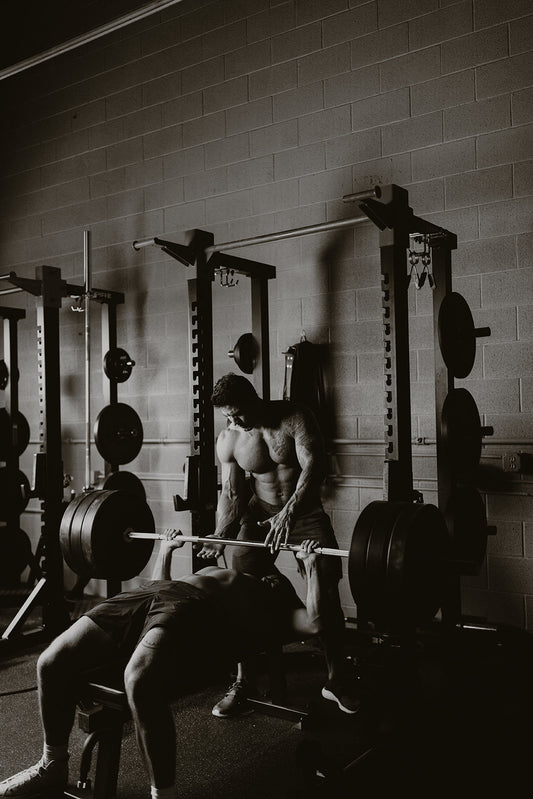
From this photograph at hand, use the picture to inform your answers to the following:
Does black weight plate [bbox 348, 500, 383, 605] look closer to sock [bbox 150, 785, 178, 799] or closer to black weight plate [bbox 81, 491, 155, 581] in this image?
sock [bbox 150, 785, 178, 799]

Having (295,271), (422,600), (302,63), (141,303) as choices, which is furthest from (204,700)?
(302,63)

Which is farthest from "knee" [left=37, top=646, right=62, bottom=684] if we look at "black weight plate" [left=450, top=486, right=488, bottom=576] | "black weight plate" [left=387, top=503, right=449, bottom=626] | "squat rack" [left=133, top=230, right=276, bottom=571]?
"black weight plate" [left=450, top=486, right=488, bottom=576]

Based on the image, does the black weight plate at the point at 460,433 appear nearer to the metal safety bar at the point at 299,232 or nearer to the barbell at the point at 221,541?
the barbell at the point at 221,541

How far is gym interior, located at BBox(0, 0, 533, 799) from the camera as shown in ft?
8.11


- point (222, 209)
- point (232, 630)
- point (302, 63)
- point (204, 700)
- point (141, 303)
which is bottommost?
point (204, 700)

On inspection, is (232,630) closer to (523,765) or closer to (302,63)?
(523,765)

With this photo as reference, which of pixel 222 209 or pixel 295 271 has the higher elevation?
pixel 222 209

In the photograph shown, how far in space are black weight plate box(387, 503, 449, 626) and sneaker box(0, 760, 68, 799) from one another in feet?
3.65

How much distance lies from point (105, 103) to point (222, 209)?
1.31 metres

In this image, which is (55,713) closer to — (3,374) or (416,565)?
(416,565)

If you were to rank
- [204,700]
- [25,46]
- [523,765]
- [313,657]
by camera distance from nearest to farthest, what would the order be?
A: 1. [523,765]
2. [204,700]
3. [313,657]
4. [25,46]

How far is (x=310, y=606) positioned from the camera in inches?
97.1

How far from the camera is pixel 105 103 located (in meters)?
4.93

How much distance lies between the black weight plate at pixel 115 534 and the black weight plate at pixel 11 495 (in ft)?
5.69
